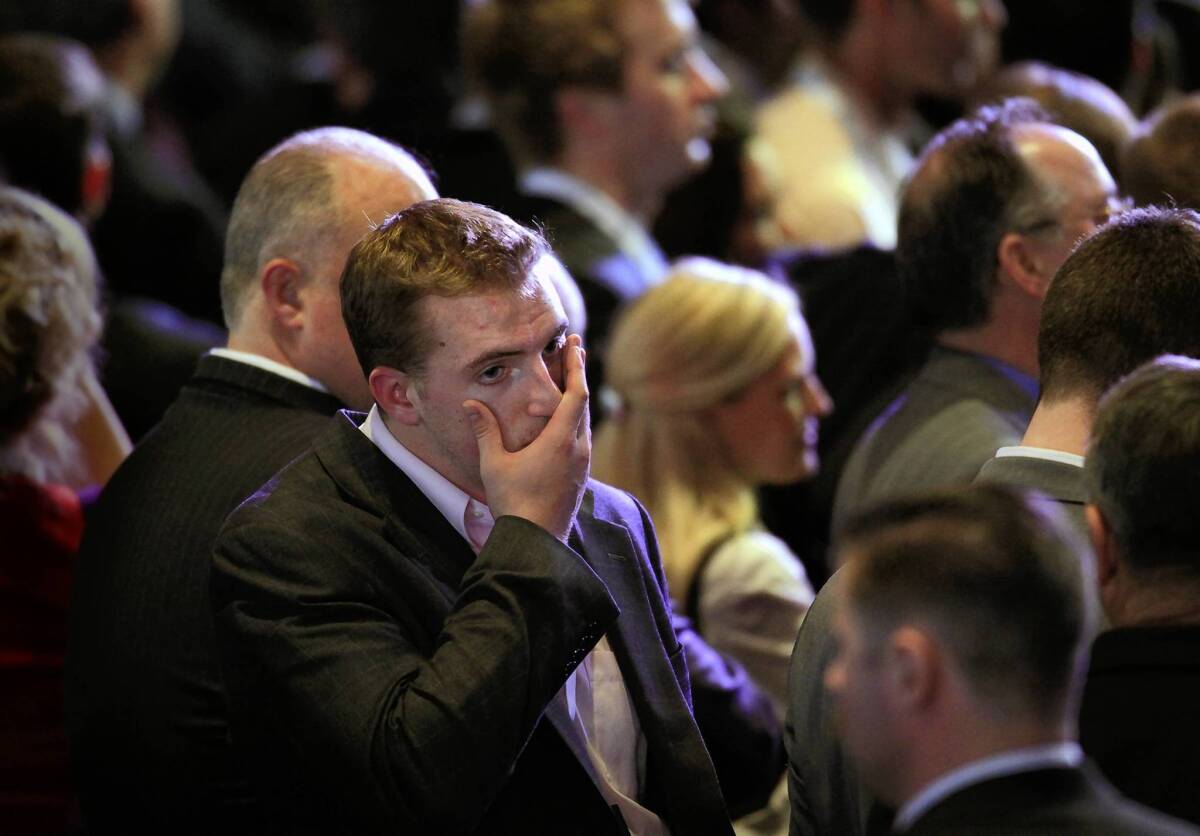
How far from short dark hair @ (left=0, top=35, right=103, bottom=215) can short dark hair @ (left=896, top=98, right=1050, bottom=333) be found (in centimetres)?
187

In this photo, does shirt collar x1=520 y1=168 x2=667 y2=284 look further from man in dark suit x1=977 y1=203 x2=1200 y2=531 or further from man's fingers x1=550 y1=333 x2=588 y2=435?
man's fingers x1=550 y1=333 x2=588 y2=435

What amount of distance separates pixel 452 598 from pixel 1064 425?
89 centimetres

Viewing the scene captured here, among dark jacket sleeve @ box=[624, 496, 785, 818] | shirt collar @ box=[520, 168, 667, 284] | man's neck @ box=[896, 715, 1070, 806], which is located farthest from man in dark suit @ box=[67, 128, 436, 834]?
shirt collar @ box=[520, 168, 667, 284]

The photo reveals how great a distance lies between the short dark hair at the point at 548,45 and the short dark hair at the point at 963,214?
1724 mm

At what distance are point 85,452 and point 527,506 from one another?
5.11ft

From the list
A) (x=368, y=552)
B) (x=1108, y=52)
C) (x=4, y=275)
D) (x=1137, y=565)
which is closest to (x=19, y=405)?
(x=4, y=275)

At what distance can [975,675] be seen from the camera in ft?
5.65

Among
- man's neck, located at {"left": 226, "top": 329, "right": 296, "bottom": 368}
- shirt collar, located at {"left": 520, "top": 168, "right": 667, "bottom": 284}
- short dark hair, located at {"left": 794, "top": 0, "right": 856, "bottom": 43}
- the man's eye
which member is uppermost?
the man's eye

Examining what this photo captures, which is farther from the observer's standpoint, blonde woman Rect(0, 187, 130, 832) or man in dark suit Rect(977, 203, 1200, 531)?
blonde woman Rect(0, 187, 130, 832)

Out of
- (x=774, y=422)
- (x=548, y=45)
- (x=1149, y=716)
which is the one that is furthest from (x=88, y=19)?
(x=1149, y=716)

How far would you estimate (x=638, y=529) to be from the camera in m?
2.57

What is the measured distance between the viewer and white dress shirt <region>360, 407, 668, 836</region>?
233cm

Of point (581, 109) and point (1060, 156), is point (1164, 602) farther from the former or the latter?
point (581, 109)

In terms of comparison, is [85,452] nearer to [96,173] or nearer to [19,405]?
[19,405]
